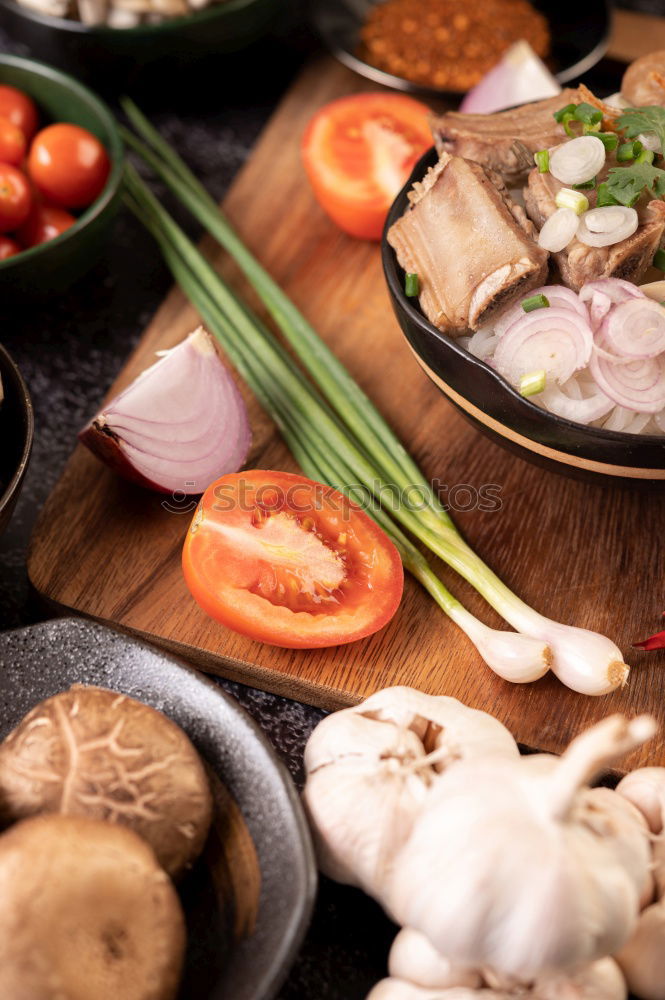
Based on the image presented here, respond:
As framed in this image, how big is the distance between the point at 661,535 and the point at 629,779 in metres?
0.66

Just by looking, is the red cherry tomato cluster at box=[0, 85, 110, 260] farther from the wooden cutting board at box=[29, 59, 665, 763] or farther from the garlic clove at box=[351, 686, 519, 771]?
the garlic clove at box=[351, 686, 519, 771]

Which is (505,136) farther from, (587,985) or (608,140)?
(587,985)

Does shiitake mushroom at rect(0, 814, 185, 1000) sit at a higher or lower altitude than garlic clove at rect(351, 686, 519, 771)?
higher

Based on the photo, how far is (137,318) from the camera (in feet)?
8.70

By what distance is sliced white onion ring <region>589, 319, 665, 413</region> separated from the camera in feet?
5.86

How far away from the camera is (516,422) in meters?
1.84

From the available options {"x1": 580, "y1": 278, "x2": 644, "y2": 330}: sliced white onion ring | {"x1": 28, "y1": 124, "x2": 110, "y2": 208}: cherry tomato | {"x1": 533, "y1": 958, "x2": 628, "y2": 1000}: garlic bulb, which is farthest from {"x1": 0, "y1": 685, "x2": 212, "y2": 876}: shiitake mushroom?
{"x1": 28, "y1": 124, "x2": 110, "y2": 208}: cherry tomato

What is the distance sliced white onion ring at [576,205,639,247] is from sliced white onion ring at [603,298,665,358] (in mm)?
127

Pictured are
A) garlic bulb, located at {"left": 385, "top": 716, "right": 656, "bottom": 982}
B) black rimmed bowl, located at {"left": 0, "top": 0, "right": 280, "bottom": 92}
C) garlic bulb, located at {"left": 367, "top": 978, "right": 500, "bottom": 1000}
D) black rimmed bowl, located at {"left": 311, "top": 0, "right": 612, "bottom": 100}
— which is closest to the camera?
garlic bulb, located at {"left": 385, "top": 716, "right": 656, "bottom": 982}

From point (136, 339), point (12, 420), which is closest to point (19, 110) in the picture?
point (136, 339)

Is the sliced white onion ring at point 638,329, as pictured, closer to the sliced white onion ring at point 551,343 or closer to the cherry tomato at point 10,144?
the sliced white onion ring at point 551,343

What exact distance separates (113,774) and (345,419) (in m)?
1.04

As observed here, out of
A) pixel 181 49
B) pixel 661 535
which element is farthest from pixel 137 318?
pixel 661 535

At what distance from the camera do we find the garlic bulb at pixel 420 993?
138 centimetres
